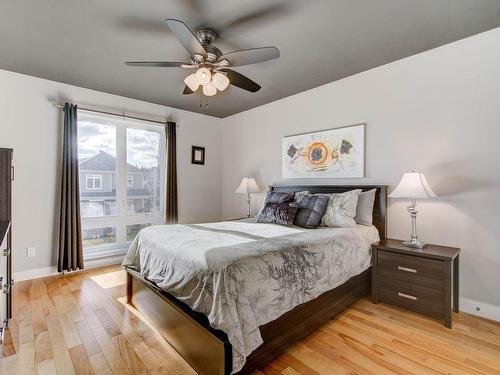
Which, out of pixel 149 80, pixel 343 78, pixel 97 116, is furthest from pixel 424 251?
pixel 97 116

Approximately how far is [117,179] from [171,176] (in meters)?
0.81

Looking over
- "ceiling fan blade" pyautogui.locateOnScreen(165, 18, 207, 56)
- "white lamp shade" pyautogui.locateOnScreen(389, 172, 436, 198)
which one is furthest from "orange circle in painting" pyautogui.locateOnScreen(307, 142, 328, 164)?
"ceiling fan blade" pyautogui.locateOnScreen(165, 18, 207, 56)

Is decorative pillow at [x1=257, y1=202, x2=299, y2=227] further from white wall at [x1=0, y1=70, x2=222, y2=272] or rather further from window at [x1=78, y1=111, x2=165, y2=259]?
white wall at [x1=0, y1=70, x2=222, y2=272]

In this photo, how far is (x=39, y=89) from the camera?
327cm

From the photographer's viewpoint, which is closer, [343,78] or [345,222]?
[345,222]

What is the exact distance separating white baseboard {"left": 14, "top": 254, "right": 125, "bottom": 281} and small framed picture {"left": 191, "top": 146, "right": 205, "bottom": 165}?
201cm

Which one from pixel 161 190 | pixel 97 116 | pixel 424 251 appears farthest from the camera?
pixel 161 190

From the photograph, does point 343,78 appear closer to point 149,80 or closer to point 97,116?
point 149,80

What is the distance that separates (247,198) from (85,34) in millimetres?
3143

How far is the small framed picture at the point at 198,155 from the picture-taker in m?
4.72

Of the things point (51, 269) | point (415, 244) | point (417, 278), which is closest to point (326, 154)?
point (415, 244)

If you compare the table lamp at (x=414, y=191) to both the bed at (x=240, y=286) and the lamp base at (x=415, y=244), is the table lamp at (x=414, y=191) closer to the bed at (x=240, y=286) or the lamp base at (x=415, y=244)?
the lamp base at (x=415, y=244)

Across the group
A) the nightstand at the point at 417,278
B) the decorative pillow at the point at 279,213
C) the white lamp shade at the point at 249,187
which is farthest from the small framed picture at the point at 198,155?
the nightstand at the point at 417,278

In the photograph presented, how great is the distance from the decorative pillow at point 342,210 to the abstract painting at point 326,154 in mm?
433
